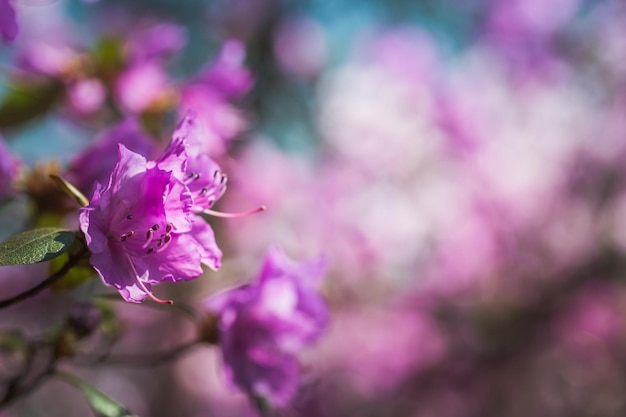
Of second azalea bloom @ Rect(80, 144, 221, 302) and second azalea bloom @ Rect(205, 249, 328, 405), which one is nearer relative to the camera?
second azalea bloom @ Rect(80, 144, 221, 302)

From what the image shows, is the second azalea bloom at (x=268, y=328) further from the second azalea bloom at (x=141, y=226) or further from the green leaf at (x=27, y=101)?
the green leaf at (x=27, y=101)

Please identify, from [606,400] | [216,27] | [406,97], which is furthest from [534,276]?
[216,27]

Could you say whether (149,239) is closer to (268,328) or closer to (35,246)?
(35,246)

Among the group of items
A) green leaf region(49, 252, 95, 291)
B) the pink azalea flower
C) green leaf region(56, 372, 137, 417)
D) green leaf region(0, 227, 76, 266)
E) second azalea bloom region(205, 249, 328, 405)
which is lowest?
green leaf region(56, 372, 137, 417)

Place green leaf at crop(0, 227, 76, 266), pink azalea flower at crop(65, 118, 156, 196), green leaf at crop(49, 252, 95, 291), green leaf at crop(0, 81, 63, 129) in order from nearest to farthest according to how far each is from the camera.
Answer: green leaf at crop(0, 227, 76, 266)
green leaf at crop(49, 252, 95, 291)
pink azalea flower at crop(65, 118, 156, 196)
green leaf at crop(0, 81, 63, 129)

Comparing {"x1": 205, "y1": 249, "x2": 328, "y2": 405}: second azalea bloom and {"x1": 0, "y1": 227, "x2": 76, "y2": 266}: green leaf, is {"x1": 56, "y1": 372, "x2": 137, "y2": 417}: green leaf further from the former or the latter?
{"x1": 0, "y1": 227, "x2": 76, "y2": 266}: green leaf

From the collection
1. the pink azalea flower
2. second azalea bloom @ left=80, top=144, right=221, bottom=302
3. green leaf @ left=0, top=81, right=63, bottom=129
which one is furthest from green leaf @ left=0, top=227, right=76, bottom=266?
green leaf @ left=0, top=81, right=63, bottom=129

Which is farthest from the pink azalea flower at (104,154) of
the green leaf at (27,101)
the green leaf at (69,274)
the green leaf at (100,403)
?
the green leaf at (27,101)
